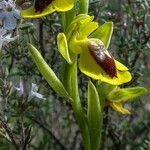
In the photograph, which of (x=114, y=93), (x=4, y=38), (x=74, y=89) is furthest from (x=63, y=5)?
(x=114, y=93)

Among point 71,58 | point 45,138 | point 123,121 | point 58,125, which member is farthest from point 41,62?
point 58,125

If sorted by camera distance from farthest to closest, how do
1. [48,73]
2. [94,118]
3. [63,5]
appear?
[94,118]
[48,73]
[63,5]

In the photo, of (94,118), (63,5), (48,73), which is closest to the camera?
(63,5)

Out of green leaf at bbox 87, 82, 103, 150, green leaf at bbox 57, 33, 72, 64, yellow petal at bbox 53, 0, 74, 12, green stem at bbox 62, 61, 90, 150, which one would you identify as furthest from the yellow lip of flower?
green leaf at bbox 87, 82, 103, 150

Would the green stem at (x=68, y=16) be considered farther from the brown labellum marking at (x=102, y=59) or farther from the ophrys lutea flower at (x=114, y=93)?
the ophrys lutea flower at (x=114, y=93)

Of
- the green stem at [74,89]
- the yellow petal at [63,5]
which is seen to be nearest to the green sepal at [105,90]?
the green stem at [74,89]

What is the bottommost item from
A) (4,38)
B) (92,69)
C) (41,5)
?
(92,69)

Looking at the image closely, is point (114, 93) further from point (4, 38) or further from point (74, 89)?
point (4, 38)
